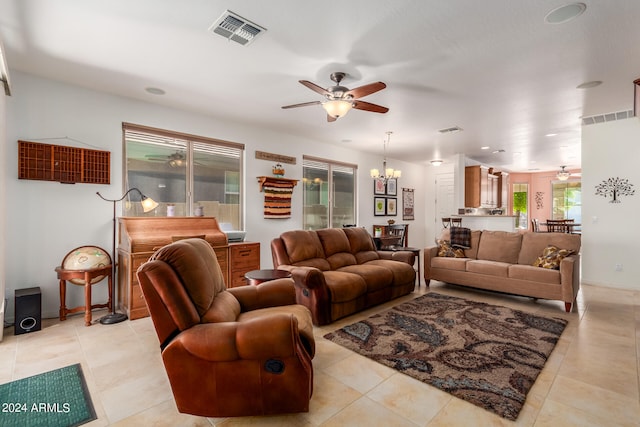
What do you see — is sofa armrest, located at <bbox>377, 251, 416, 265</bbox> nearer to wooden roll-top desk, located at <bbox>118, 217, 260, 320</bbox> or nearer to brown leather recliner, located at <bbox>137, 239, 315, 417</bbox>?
wooden roll-top desk, located at <bbox>118, 217, 260, 320</bbox>

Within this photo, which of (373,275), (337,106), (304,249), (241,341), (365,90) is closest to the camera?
(241,341)

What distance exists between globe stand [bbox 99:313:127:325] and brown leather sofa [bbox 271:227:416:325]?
5.95 feet

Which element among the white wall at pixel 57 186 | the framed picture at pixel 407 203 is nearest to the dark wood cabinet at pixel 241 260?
the white wall at pixel 57 186

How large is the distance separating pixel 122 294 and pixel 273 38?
3411 mm

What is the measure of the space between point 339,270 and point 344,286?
59 centimetres

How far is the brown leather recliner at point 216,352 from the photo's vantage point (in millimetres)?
1688

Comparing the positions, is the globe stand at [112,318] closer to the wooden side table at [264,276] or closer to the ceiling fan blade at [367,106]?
the wooden side table at [264,276]

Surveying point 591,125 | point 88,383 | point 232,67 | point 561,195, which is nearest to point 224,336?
point 88,383

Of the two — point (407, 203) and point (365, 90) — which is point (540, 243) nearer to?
point (365, 90)

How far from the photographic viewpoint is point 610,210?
5020 mm

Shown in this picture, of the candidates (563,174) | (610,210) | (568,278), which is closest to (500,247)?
(568,278)

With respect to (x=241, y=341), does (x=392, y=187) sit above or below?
above

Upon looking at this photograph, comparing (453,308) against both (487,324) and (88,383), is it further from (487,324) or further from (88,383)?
(88,383)

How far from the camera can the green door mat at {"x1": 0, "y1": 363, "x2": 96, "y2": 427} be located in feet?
6.02
